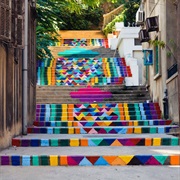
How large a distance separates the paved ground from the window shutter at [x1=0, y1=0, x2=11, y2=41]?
2104 millimetres

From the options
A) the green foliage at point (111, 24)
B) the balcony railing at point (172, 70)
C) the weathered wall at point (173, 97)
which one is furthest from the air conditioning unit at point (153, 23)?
the green foliage at point (111, 24)

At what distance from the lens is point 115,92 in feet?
40.6

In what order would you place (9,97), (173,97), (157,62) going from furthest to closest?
(157,62), (173,97), (9,97)

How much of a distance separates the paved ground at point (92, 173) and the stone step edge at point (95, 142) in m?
1.58

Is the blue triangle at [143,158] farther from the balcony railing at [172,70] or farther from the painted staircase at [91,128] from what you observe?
the balcony railing at [172,70]

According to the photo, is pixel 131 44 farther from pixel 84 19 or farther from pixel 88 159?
pixel 84 19

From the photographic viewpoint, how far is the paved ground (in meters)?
4.38

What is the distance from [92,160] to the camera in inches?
207

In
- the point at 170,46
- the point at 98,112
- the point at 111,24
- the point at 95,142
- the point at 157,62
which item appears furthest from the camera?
the point at 111,24

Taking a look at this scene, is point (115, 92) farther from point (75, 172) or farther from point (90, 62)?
point (75, 172)

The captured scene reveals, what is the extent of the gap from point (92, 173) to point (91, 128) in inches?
139

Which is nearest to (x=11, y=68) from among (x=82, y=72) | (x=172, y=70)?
(x=172, y=70)

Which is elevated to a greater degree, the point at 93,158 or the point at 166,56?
the point at 166,56

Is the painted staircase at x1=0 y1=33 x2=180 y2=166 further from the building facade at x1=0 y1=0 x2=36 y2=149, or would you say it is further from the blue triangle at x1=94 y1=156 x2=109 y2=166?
the building facade at x1=0 y1=0 x2=36 y2=149
